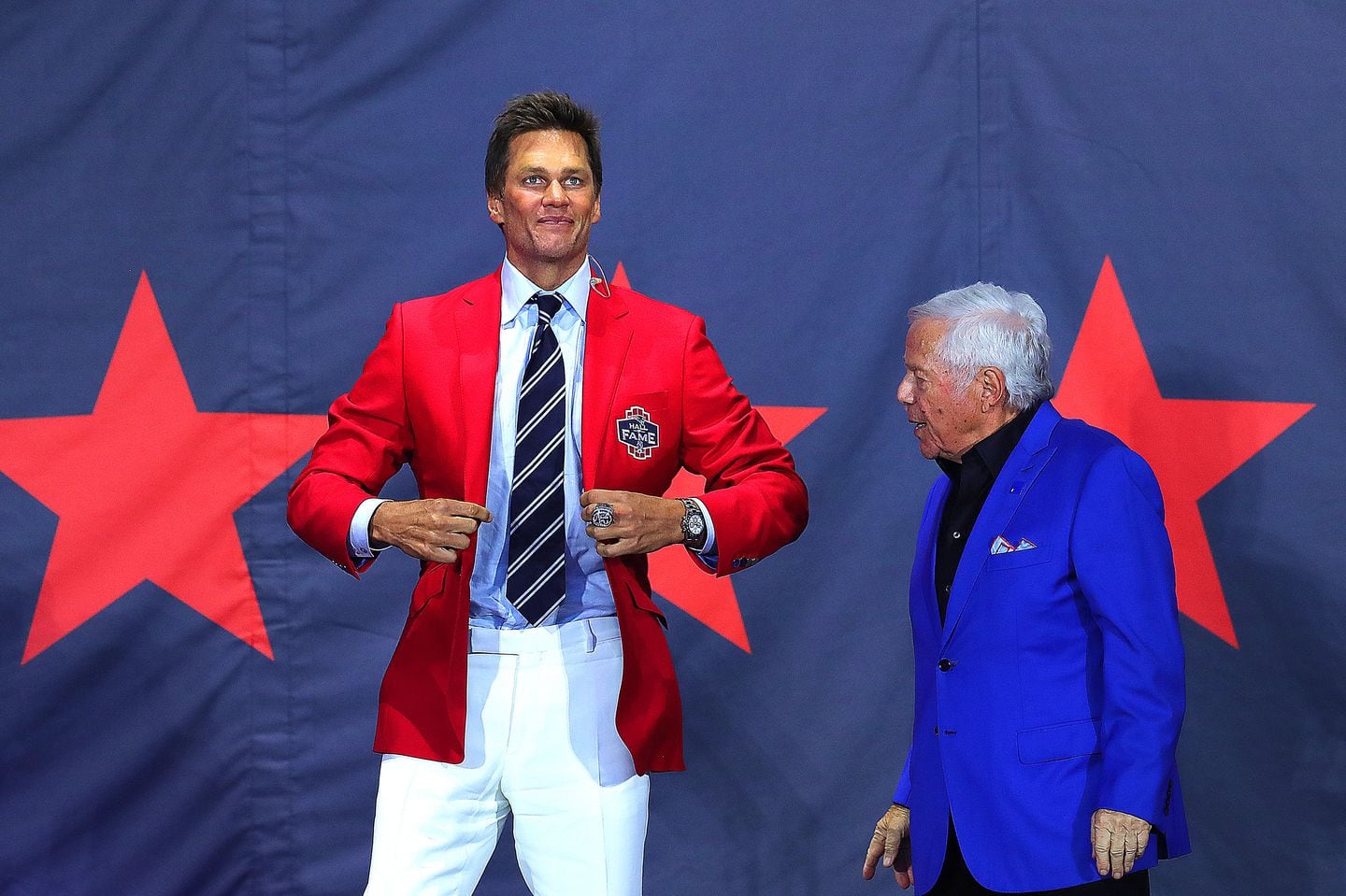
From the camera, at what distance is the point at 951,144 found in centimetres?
312

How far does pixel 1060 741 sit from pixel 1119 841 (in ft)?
0.52

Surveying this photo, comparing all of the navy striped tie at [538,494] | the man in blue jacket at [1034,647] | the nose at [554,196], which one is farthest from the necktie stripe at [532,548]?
the man in blue jacket at [1034,647]

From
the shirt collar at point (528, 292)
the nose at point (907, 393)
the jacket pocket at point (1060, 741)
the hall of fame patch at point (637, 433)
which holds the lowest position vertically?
the jacket pocket at point (1060, 741)

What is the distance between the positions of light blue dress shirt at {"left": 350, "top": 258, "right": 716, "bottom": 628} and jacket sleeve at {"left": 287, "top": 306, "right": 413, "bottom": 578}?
101 mm

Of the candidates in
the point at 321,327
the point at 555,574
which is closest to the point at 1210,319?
the point at 555,574

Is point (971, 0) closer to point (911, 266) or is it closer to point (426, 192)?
point (911, 266)

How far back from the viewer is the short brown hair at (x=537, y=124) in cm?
221

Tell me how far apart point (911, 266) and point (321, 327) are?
1352mm

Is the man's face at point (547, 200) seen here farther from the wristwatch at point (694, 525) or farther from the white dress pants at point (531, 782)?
the white dress pants at point (531, 782)

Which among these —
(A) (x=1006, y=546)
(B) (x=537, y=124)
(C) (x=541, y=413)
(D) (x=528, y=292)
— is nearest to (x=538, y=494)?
(C) (x=541, y=413)

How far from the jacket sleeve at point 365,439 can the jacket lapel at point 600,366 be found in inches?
11.9

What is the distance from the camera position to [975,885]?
2074 mm

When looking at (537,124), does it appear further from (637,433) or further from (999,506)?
(999,506)

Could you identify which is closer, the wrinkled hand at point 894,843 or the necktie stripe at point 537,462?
the necktie stripe at point 537,462
